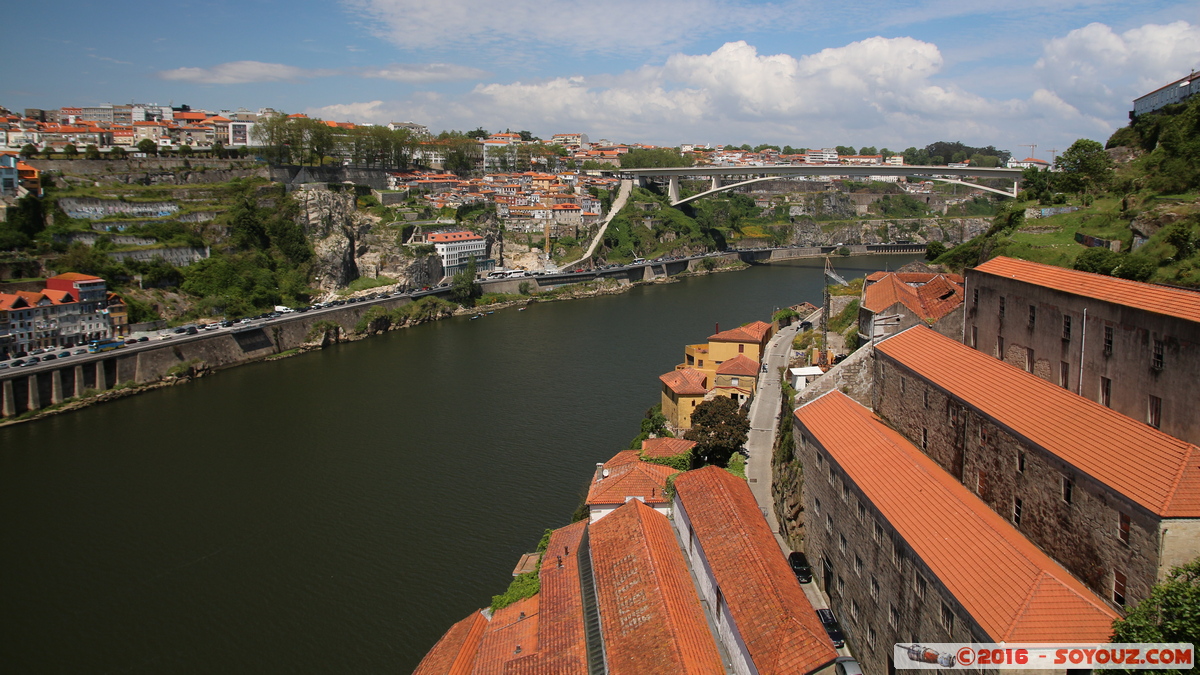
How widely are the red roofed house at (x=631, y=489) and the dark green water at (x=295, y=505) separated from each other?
1613mm

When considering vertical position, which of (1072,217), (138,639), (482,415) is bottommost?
(138,639)

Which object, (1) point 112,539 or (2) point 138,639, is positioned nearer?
(2) point 138,639

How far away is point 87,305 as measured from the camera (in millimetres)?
22516

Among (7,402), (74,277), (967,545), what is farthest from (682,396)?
(74,277)

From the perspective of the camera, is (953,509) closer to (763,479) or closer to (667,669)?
(667,669)

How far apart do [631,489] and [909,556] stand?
4891 mm

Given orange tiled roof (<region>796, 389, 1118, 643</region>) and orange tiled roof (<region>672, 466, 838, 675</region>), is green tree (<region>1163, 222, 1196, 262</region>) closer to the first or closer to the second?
orange tiled roof (<region>796, 389, 1118, 643</region>)

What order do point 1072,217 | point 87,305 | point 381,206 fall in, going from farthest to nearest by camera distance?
point 381,206 → point 87,305 → point 1072,217

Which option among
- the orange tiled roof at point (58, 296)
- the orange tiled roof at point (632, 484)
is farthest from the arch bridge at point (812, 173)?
the orange tiled roof at point (632, 484)

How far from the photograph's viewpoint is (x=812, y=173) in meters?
49.2

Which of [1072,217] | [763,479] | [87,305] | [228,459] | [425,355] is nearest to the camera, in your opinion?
[763,479]

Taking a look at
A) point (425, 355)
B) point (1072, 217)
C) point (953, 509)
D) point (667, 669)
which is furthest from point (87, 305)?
point (1072, 217)

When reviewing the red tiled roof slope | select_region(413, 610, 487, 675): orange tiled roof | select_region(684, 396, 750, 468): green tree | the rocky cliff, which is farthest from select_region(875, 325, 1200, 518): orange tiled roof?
the rocky cliff

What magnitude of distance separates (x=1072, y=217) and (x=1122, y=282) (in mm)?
11287
